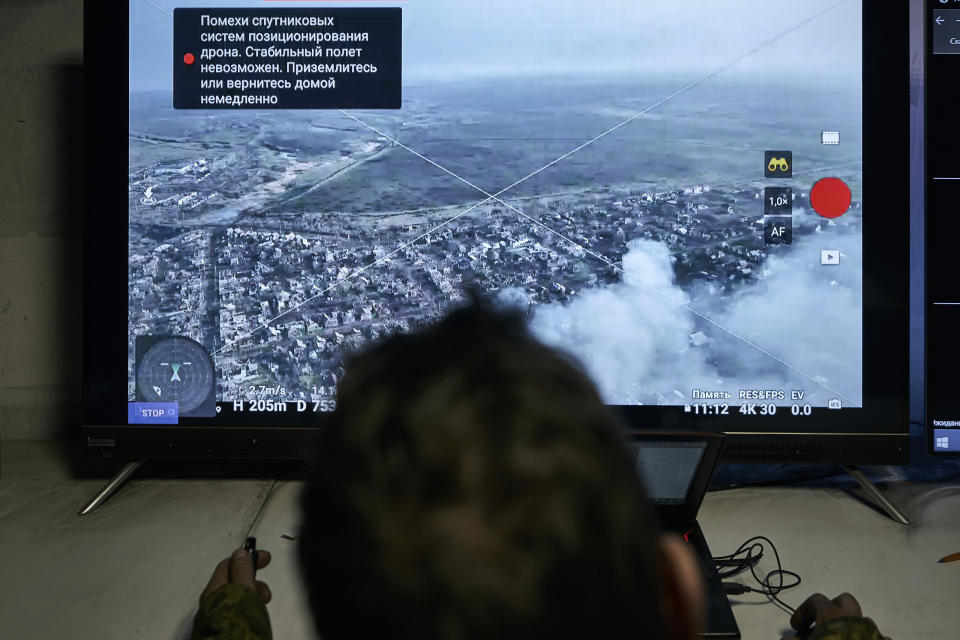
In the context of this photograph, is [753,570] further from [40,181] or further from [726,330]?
[40,181]

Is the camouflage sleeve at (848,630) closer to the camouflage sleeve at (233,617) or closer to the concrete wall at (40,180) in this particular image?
the camouflage sleeve at (233,617)

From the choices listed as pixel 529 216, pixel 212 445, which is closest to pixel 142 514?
pixel 212 445

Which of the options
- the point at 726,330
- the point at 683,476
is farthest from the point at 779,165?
the point at 683,476

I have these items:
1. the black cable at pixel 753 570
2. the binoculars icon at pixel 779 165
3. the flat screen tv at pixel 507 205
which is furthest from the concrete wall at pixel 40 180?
the black cable at pixel 753 570

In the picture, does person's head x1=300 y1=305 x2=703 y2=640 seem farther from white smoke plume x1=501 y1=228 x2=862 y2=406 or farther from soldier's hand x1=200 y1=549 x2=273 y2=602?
white smoke plume x1=501 y1=228 x2=862 y2=406

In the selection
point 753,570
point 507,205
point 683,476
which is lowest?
point 753,570
